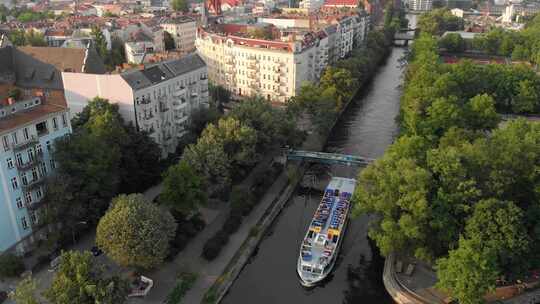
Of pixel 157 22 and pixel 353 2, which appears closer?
pixel 157 22

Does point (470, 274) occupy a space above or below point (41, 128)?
below

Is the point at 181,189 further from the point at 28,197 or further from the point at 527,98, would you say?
the point at 527,98

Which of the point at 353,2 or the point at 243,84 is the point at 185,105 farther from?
the point at 353,2

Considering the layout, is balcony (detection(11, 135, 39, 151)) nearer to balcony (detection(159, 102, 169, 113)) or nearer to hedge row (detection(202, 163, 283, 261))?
hedge row (detection(202, 163, 283, 261))

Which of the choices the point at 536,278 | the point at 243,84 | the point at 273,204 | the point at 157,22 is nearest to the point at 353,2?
the point at 157,22

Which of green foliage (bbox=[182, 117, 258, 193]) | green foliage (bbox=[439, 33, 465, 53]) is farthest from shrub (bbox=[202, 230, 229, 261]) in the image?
green foliage (bbox=[439, 33, 465, 53])

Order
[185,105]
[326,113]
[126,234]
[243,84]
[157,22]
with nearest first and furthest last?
1. [126,234]
2. [185,105]
3. [326,113]
4. [243,84]
5. [157,22]

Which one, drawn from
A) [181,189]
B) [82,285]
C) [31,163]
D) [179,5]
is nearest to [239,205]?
[181,189]
